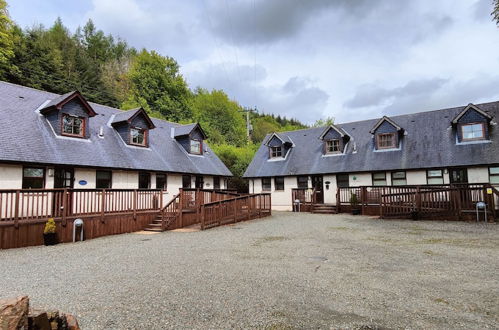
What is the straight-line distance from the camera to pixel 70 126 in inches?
635

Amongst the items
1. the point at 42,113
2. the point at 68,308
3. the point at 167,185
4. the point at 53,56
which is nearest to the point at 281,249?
the point at 68,308

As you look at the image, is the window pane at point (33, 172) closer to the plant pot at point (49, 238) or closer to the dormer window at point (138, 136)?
the plant pot at point (49, 238)

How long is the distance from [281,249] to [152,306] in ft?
16.9

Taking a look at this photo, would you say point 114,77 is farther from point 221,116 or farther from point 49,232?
point 49,232

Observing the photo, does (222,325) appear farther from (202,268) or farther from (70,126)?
(70,126)

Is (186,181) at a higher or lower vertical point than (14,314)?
higher

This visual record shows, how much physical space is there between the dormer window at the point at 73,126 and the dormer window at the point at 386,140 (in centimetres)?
2103

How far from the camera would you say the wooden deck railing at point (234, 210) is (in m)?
14.7

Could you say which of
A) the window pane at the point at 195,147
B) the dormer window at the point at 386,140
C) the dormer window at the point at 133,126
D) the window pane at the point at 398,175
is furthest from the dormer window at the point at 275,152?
the dormer window at the point at 133,126

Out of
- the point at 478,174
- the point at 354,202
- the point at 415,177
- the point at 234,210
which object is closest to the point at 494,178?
the point at 478,174

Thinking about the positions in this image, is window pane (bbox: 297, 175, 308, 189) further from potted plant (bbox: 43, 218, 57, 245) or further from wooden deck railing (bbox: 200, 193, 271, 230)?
potted plant (bbox: 43, 218, 57, 245)

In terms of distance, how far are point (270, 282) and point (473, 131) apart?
833 inches

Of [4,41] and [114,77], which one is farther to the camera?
[114,77]

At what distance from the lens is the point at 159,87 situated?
41219 mm
